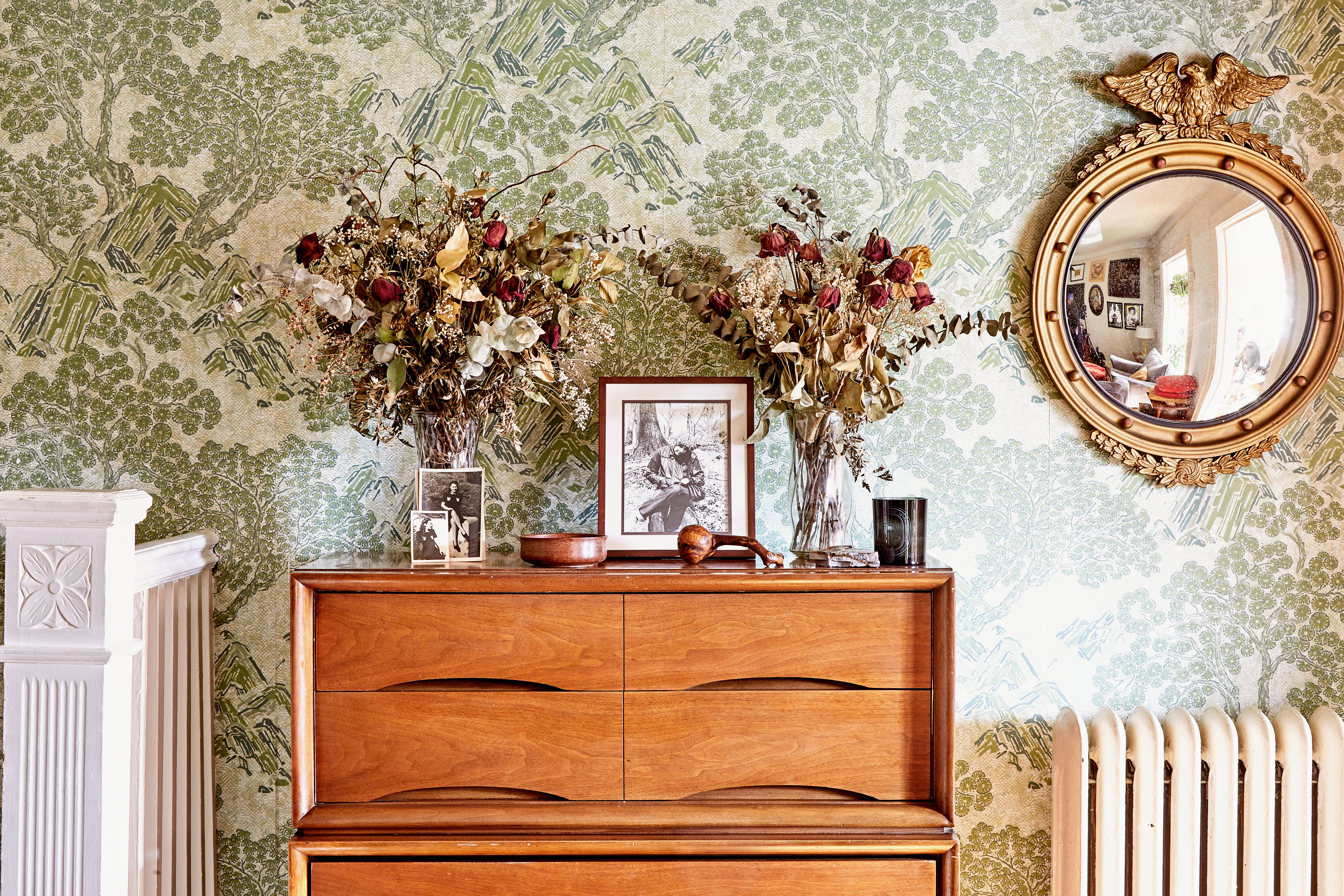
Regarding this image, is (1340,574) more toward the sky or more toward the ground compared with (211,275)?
more toward the ground

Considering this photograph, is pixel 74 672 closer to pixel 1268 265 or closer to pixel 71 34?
pixel 71 34

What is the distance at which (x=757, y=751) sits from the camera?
5.02ft

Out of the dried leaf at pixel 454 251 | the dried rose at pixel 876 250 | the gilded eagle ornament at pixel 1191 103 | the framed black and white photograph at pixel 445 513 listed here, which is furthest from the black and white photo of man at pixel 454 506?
the gilded eagle ornament at pixel 1191 103

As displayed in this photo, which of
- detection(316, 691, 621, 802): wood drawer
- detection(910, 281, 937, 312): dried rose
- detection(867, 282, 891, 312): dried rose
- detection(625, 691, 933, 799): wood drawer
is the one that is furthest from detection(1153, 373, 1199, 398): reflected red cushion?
detection(316, 691, 621, 802): wood drawer

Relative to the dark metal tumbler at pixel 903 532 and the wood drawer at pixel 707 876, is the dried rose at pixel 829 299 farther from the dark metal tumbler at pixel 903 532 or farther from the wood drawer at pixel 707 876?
the wood drawer at pixel 707 876

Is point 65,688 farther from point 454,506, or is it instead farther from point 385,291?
point 385,291

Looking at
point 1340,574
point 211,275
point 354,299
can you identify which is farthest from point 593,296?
point 1340,574

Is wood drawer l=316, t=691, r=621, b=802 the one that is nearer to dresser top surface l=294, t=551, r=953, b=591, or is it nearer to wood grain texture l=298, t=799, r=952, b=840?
wood grain texture l=298, t=799, r=952, b=840

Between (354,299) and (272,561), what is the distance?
0.74m

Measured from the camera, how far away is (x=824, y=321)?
1.64 meters

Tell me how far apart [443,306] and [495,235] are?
0.17 meters

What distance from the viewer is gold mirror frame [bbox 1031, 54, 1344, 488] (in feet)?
6.32

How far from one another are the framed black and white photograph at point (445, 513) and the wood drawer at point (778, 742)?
0.43 metres

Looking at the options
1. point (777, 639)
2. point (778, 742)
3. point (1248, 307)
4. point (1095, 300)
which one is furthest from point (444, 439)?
point (1248, 307)
